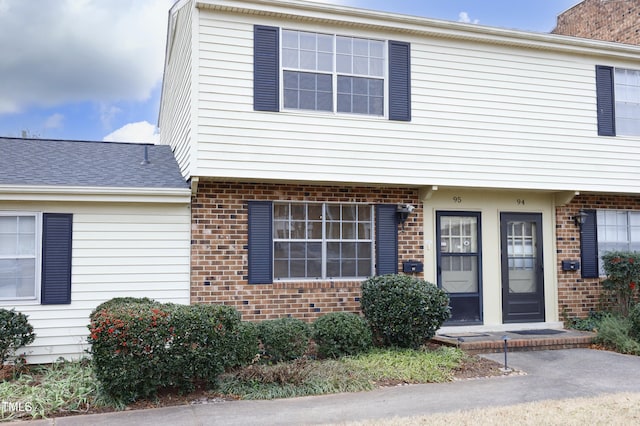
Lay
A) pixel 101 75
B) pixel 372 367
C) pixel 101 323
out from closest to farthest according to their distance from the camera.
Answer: pixel 101 323 → pixel 372 367 → pixel 101 75

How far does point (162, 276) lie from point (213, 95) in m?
2.85

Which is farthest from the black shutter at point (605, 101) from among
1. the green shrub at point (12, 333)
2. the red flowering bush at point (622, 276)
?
the green shrub at point (12, 333)

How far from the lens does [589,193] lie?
1119cm

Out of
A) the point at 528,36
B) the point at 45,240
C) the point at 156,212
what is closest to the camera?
the point at 45,240

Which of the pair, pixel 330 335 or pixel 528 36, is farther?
pixel 528 36

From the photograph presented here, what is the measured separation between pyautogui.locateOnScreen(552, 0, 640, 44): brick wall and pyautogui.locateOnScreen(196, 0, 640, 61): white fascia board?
2.87 metres

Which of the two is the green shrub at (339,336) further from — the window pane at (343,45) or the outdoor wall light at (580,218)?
the outdoor wall light at (580,218)

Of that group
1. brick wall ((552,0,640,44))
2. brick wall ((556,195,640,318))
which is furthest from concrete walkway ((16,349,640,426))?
brick wall ((552,0,640,44))

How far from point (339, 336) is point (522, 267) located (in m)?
4.64

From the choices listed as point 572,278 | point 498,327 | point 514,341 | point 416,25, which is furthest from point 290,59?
point 572,278

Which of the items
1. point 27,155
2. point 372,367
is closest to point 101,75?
point 27,155

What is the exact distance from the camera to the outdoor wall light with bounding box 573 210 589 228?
431 inches

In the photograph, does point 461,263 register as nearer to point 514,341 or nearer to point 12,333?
point 514,341

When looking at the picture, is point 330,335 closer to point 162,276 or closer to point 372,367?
point 372,367
